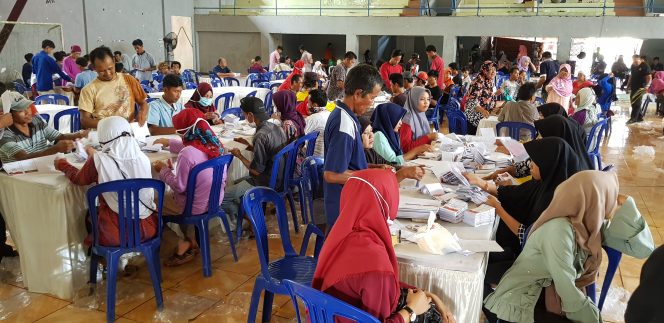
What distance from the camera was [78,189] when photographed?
331cm

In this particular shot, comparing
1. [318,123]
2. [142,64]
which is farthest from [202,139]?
[142,64]

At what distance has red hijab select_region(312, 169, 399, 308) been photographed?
5.71ft

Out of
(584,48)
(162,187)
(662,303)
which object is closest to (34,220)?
(162,187)

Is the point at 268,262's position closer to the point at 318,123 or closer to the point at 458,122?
the point at 318,123

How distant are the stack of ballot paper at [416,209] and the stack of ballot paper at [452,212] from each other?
A: 42 mm

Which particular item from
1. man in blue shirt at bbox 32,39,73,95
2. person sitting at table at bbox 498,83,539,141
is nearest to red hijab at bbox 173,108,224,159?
person sitting at table at bbox 498,83,539,141

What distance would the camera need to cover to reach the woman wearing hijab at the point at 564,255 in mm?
2189

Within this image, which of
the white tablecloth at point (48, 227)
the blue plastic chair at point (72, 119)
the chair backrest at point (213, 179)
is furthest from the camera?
the blue plastic chair at point (72, 119)

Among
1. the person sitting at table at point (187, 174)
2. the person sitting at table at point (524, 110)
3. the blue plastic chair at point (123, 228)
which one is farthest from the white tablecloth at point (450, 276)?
the person sitting at table at point (524, 110)

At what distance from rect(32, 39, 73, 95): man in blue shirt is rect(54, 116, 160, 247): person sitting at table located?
266 inches

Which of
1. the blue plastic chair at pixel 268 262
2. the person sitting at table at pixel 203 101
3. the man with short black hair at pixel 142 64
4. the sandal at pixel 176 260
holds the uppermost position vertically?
the man with short black hair at pixel 142 64

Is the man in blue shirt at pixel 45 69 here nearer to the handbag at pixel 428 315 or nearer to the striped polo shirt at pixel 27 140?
the striped polo shirt at pixel 27 140

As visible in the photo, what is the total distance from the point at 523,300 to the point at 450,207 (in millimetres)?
588

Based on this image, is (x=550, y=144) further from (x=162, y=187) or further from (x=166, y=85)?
(x=166, y=85)
